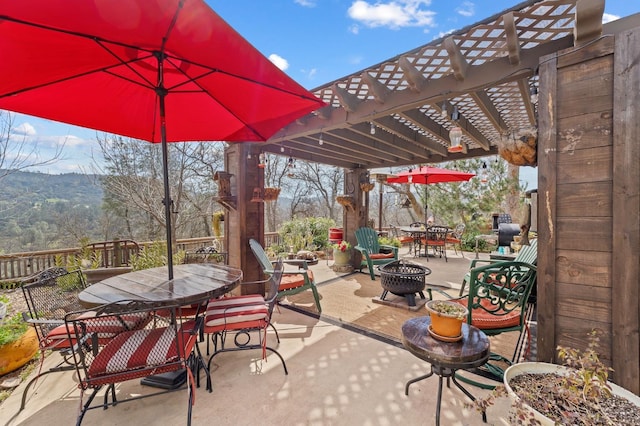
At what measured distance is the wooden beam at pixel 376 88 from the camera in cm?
226

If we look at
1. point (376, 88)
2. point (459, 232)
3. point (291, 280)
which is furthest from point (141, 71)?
point (459, 232)

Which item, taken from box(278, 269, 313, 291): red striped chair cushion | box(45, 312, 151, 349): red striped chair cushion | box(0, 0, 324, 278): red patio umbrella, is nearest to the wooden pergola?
box(0, 0, 324, 278): red patio umbrella

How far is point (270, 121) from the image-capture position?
242cm

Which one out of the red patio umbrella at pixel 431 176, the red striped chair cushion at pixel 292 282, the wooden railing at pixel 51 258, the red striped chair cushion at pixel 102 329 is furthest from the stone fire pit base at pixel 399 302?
the wooden railing at pixel 51 258

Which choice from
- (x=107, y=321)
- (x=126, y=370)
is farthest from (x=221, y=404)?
(x=107, y=321)

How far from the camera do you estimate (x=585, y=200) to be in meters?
1.48

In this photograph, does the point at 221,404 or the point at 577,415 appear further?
the point at 221,404

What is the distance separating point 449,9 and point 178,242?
6.37 metres

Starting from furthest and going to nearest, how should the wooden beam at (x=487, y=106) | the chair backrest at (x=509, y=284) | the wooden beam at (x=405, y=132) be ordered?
the wooden beam at (x=405, y=132), the wooden beam at (x=487, y=106), the chair backrest at (x=509, y=284)

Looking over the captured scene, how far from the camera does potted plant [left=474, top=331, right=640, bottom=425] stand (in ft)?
3.20

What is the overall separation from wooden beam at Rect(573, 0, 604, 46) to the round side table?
5.92 ft

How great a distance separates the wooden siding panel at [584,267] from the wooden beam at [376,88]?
178cm

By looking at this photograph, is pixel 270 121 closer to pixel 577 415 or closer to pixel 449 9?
pixel 577 415

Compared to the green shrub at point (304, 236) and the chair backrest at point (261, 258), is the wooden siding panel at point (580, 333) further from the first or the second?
the green shrub at point (304, 236)
